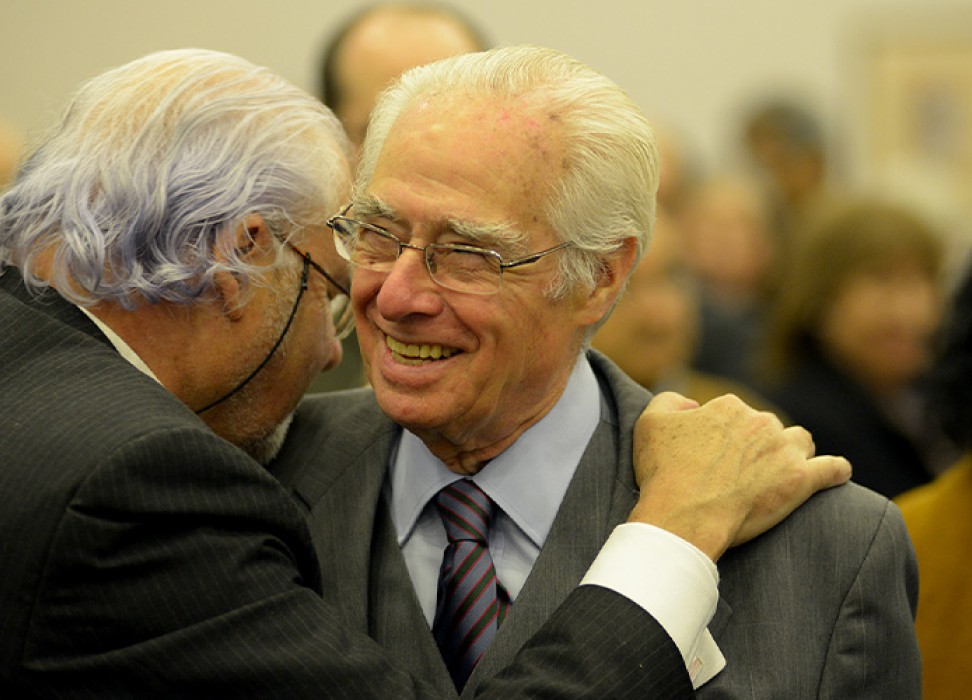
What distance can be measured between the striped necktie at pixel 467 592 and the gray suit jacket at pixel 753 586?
0.05 meters

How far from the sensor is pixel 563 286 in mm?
2146

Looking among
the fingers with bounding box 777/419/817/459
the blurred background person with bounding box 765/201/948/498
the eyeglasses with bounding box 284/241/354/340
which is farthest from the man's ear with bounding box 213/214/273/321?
the blurred background person with bounding box 765/201/948/498

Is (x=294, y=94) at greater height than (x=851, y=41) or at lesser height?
greater

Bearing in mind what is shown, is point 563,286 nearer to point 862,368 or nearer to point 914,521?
point 914,521

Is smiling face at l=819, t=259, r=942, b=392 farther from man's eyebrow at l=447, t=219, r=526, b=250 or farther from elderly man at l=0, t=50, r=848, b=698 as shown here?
man's eyebrow at l=447, t=219, r=526, b=250

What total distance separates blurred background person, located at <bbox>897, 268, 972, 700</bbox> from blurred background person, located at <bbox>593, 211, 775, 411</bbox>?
4.13 feet

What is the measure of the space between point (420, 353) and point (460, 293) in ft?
0.37

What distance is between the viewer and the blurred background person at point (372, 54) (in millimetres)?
3262

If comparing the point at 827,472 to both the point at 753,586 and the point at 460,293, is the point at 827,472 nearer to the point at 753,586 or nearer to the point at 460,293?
the point at 753,586

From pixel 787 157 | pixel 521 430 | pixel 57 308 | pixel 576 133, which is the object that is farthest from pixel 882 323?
pixel 787 157

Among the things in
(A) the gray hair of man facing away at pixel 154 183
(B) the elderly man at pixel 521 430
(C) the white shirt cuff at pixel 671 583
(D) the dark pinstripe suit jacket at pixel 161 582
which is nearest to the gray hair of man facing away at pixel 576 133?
(B) the elderly man at pixel 521 430

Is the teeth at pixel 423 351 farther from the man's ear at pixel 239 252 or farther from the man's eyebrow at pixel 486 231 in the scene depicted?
the man's ear at pixel 239 252

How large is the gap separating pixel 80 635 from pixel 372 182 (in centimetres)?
80

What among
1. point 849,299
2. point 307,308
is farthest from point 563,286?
point 849,299
